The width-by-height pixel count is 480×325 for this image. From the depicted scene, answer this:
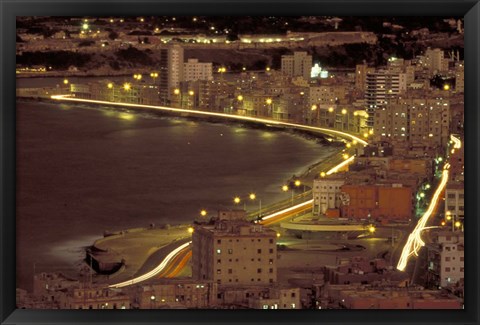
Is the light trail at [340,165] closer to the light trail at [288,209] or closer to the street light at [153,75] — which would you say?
the light trail at [288,209]

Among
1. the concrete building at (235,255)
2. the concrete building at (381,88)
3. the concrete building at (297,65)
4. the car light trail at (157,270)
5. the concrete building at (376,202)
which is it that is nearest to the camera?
the concrete building at (235,255)

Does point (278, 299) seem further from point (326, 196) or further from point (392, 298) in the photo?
point (326, 196)

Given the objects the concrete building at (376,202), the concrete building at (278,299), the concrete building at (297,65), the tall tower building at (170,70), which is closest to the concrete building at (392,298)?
the concrete building at (278,299)

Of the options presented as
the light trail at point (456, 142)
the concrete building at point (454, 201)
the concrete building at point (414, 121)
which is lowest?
the concrete building at point (454, 201)

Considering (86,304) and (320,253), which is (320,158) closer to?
(320,253)

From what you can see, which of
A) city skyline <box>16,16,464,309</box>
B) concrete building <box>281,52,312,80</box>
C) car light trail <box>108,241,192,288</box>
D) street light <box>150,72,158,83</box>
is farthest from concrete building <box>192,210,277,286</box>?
street light <box>150,72,158,83</box>
